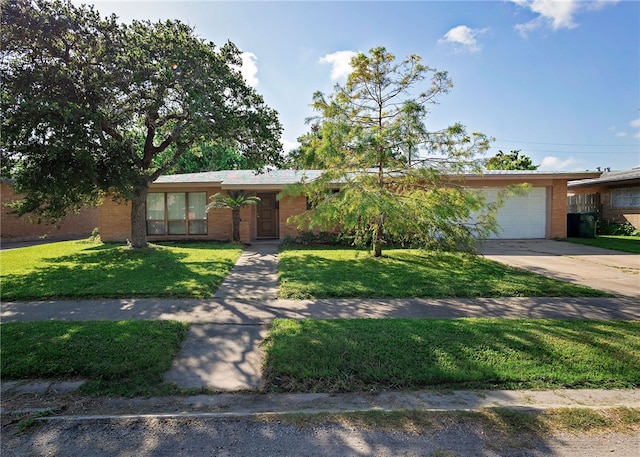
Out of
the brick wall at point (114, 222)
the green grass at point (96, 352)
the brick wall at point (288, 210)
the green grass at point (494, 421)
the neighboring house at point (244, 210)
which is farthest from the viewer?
the brick wall at point (114, 222)

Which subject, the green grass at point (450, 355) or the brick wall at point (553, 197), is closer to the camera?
the green grass at point (450, 355)

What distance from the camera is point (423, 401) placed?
3064 mm

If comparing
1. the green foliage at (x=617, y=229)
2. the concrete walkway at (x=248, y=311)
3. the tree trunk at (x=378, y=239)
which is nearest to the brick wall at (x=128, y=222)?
the tree trunk at (x=378, y=239)

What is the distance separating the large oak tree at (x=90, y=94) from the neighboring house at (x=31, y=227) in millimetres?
6244

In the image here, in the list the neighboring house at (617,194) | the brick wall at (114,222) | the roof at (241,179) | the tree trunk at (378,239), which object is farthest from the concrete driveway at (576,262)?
the brick wall at (114,222)

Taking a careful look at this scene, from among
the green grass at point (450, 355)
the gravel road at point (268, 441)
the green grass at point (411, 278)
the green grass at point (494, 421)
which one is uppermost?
the green grass at point (411, 278)

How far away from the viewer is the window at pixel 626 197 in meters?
17.9

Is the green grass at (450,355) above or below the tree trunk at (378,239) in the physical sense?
below

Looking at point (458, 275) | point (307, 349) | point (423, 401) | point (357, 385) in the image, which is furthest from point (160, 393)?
point (458, 275)

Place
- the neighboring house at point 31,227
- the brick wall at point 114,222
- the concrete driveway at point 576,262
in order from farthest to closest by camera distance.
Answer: the neighboring house at point 31,227, the brick wall at point 114,222, the concrete driveway at point 576,262

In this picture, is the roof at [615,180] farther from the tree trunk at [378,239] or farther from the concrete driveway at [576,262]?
the tree trunk at [378,239]

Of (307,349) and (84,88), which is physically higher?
(84,88)

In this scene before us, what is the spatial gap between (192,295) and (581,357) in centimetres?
586

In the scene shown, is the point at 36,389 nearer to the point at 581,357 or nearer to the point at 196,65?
the point at 581,357
